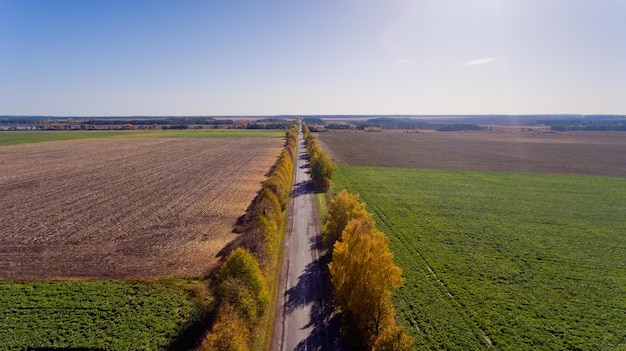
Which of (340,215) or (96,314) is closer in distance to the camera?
(96,314)

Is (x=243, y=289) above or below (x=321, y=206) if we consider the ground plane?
above

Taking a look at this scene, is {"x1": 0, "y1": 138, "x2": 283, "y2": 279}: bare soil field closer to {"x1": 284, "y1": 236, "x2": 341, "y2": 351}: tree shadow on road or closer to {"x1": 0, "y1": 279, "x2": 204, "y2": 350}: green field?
{"x1": 0, "y1": 279, "x2": 204, "y2": 350}: green field

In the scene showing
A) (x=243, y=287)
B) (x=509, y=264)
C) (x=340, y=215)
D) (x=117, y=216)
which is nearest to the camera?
(x=243, y=287)

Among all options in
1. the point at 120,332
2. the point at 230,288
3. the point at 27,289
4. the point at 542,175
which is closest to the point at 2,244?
the point at 27,289

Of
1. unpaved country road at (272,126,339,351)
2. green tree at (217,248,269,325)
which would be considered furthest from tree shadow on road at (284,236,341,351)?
green tree at (217,248,269,325)

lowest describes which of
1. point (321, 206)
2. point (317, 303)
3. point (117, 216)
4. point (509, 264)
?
point (317, 303)

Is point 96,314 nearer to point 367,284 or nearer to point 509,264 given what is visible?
point 367,284

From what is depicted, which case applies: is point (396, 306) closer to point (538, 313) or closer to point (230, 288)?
point (538, 313)

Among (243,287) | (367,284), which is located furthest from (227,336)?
(367,284)
